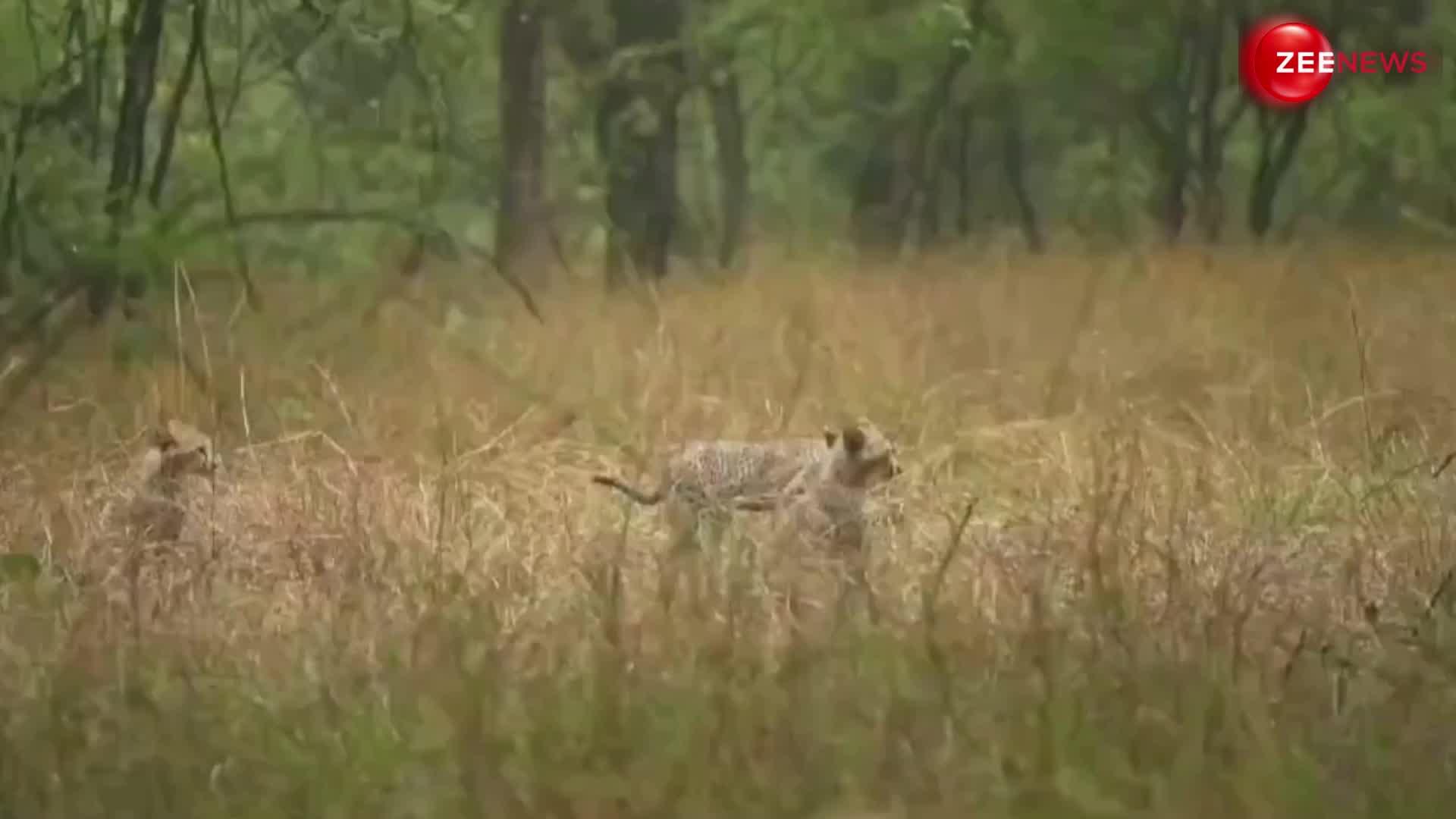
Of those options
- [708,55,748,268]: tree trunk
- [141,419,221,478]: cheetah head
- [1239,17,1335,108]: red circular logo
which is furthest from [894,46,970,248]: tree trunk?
[141,419,221,478]: cheetah head

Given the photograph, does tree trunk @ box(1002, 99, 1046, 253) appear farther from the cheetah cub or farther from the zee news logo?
the cheetah cub

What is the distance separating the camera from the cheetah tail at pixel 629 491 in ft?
4.53

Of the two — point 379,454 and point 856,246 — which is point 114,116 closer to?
point 379,454

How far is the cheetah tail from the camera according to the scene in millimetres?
1381

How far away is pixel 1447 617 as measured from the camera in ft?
4.49

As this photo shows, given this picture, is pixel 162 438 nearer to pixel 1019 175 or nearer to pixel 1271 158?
pixel 1019 175

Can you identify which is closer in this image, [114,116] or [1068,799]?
[1068,799]

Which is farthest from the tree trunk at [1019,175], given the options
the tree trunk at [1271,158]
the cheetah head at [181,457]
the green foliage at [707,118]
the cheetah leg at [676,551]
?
the cheetah head at [181,457]

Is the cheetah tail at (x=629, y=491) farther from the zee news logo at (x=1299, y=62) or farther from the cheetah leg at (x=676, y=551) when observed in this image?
the zee news logo at (x=1299, y=62)

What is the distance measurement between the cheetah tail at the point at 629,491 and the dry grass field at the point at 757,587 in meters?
0.01

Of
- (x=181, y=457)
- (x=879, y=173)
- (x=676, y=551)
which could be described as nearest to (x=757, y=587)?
(x=676, y=551)

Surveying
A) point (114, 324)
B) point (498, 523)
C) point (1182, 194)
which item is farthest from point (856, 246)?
point (114, 324)

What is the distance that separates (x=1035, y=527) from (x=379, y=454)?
54 cm

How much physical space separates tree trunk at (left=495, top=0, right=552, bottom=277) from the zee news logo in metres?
0.59
